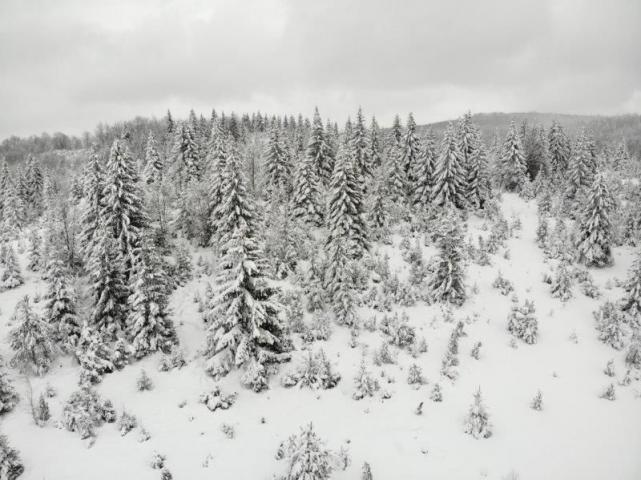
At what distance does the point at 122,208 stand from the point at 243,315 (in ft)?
42.5

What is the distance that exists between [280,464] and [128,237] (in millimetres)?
17603

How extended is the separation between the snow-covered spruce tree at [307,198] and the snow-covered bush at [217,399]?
23320 mm

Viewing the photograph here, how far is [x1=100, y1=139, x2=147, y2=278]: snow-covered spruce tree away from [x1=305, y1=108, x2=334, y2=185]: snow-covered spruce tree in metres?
24.6

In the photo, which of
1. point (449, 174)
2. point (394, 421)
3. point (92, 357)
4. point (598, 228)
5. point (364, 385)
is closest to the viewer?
point (394, 421)

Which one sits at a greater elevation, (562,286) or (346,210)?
(346,210)

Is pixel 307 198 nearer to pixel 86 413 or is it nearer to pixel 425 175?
pixel 425 175

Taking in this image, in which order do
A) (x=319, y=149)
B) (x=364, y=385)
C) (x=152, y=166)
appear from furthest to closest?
(x=152, y=166) < (x=319, y=149) < (x=364, y=385)

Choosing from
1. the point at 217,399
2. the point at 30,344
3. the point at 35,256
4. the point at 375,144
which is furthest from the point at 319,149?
the point at 30,344

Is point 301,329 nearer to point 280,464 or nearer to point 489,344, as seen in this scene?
point 280,464

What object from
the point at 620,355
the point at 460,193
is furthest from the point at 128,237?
the point at 460,193

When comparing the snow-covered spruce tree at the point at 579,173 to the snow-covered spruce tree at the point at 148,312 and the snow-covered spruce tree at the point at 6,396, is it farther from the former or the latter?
the snow-covered spruce tree at the point at 6,396

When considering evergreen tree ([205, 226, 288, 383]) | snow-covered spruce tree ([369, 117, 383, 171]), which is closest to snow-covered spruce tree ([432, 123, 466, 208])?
snow-covered spruce tree ([369, 117, 383, 171])

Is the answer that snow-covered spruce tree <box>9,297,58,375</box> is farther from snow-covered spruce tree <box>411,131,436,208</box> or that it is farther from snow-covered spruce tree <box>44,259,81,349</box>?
snow-covered spruce tree <box>411,131,436,208</box>

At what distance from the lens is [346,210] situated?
106ft
